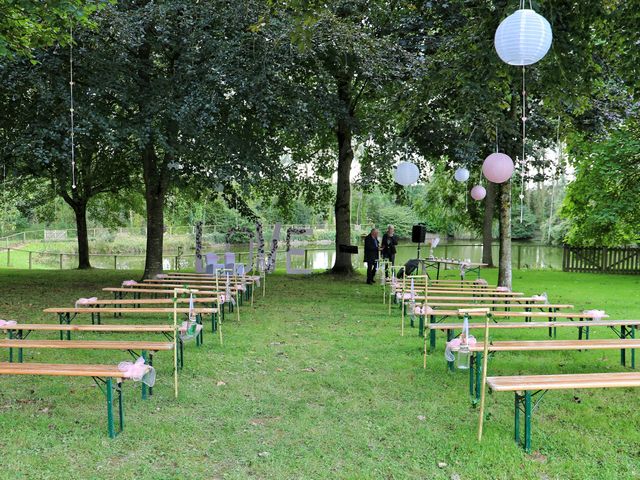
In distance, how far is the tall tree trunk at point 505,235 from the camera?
36.0ft

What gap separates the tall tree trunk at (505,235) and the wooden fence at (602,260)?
9935mm

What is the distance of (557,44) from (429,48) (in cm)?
603

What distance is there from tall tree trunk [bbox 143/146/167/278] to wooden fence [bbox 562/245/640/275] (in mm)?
14577

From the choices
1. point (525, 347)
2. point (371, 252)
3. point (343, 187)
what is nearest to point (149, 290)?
point (525, 347)

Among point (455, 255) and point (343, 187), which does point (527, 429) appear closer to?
point (343, 187)

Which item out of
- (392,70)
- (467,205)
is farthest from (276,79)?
(467,205)

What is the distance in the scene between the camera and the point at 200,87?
9.95 m

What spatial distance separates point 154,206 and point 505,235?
8.20m

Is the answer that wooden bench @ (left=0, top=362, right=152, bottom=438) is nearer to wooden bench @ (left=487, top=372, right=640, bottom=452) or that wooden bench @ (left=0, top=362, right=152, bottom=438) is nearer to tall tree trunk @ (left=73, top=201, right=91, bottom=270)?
wooden bench @ (left=487, top=372, right=640, bottom=452)

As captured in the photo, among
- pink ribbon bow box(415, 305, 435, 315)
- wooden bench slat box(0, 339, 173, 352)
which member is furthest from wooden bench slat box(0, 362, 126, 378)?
pink ribbon bow box(415, 305, 435, 315)

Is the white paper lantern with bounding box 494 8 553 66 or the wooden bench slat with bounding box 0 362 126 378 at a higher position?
the white paper lantern with bounding box 494 8 553 66

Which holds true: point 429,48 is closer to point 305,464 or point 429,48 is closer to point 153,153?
point 153,153

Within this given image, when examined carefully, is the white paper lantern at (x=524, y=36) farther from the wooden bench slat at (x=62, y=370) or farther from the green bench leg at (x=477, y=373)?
the wooden bench slat at (x=62, y=370)

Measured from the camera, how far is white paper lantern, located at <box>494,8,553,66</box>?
202 inches
